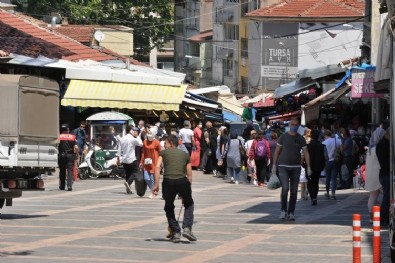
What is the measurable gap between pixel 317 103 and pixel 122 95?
24.0 feet

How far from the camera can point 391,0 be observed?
18125 mm

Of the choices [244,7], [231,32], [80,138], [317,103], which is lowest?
[80,138]

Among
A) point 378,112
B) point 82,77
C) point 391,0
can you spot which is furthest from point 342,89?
point 391,0

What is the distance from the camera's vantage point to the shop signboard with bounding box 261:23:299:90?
6462cm

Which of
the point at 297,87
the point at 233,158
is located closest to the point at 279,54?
the point at 297,87

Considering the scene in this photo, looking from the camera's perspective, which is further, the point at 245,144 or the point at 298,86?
the point at 298,86

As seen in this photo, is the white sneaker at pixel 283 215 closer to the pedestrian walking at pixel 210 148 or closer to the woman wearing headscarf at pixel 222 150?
the woman wearing headscarf at pixel 222 150

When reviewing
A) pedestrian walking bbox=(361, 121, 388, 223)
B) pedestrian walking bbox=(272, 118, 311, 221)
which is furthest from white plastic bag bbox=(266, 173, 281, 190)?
pedestrian walking bbox=(361, 121, 388, 223)

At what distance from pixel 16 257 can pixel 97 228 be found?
458 cm

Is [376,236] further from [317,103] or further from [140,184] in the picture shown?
[317,103]

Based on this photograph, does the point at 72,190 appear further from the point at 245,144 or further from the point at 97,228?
the point at 97,228

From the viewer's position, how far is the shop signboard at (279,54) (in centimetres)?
6462

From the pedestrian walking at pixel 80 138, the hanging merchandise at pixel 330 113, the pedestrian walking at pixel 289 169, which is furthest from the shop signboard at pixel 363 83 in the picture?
the hanging merchandise at pixel 330 113

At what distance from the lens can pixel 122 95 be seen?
43.6 metres
